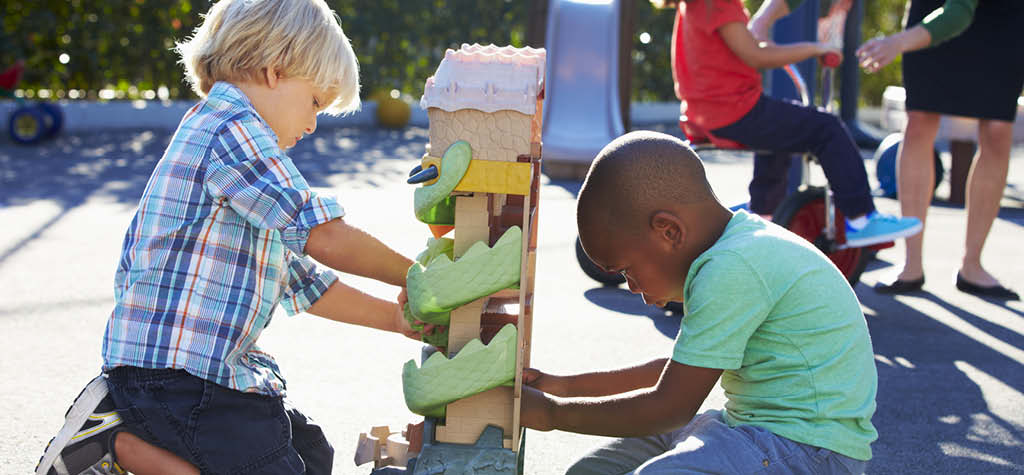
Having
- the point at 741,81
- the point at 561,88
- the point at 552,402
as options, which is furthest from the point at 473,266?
the point at 561,88

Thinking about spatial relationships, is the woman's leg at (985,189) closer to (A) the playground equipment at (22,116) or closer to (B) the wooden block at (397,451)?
(B) the wooden block at (397,451)

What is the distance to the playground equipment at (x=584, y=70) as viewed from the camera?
9.92 metres

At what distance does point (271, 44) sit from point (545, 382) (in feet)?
3.12

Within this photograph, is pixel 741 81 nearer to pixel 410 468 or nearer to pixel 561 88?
pixel 410 468

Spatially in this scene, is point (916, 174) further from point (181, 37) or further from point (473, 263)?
point (181, 37)

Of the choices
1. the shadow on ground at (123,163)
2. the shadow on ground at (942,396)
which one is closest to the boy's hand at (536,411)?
the shadow on ground at (942,396)

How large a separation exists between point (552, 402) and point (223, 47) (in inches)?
41.3

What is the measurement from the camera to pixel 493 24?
1386 centimetres

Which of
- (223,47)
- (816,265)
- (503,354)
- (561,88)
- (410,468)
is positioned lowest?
(561,88)

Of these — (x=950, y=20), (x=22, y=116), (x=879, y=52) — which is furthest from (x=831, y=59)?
(x=22, y=116)

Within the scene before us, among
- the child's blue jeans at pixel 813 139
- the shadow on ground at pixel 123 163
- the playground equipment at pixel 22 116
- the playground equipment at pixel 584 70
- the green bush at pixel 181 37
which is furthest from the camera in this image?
the green bush at pixel 181 37

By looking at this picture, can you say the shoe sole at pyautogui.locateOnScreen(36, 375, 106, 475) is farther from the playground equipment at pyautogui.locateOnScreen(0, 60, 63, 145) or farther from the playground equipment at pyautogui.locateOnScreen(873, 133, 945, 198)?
the playground equipment at pyautogui.locateOnScreen(0, 60, 63, 145)

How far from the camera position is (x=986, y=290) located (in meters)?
4.83

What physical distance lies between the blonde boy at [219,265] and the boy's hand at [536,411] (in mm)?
365
